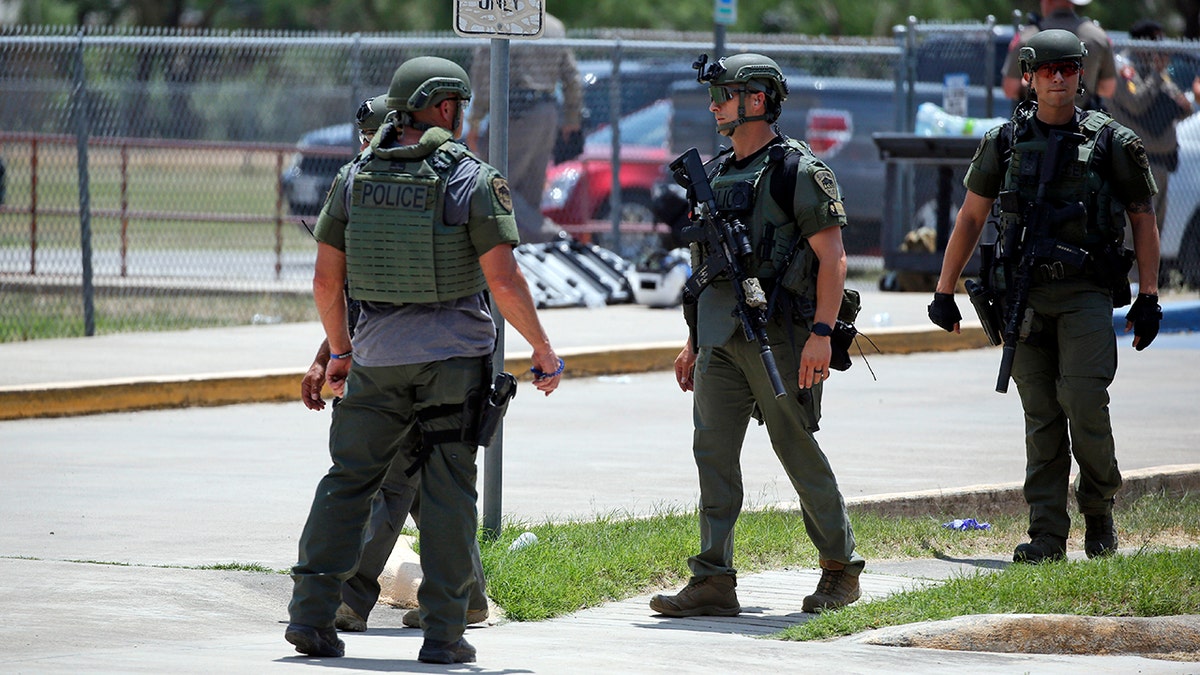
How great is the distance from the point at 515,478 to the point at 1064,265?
301 centimetres

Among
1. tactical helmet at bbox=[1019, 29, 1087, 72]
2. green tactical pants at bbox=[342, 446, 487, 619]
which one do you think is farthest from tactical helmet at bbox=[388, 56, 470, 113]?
tactical helmet at bbox=[1019, 29, 1087, 72]

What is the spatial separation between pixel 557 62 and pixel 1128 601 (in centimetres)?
1024

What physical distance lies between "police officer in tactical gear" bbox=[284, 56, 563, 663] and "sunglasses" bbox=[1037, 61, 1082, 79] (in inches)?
97.0

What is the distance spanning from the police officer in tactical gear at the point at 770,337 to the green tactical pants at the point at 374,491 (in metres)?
1.14

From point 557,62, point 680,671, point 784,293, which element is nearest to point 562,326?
point 557,62

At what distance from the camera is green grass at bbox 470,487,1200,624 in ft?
19.5

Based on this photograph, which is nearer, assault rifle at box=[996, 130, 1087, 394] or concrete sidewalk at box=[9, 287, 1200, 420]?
assault rifle at box=[996, 130, 1087, 394]

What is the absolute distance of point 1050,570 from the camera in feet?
20.2

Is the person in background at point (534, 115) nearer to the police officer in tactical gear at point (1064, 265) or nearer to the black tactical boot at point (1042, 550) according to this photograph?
the police officer in tactical gear at point (1064, 265)

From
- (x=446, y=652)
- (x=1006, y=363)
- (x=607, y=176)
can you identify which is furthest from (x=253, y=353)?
(x=446, y=652)

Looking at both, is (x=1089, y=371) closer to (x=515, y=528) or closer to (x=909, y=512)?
(x=909, y=512)

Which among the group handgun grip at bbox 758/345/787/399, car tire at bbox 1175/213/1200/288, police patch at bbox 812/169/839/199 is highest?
police patch at bbox 812/169/839/199

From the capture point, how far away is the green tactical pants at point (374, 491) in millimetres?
5340

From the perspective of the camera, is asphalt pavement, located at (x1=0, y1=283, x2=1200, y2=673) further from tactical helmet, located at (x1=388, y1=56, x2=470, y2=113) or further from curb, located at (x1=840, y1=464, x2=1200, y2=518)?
tactical helmet, located at (x1=388, y1=56, x2=470, y2=113)
